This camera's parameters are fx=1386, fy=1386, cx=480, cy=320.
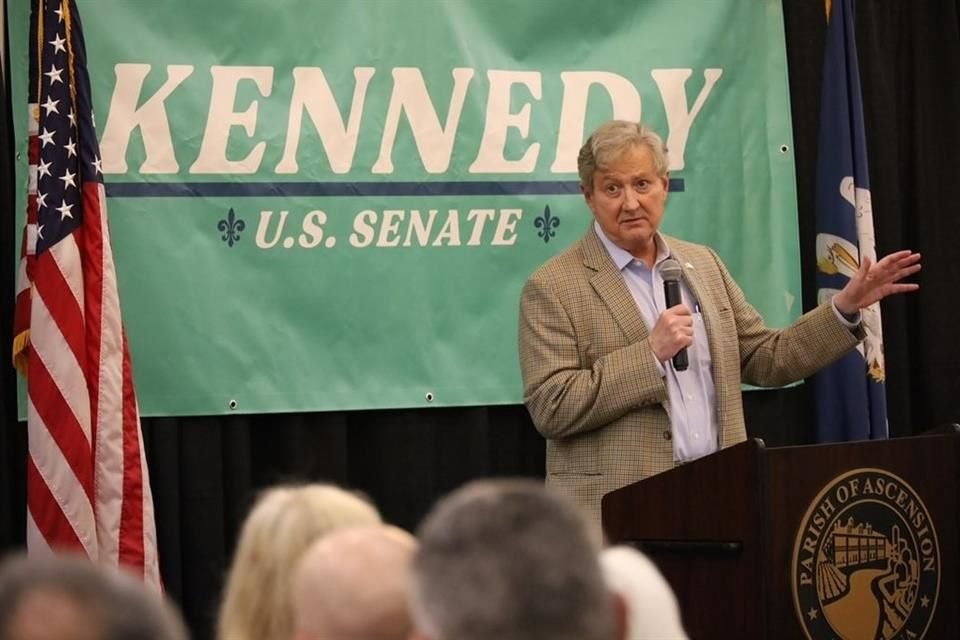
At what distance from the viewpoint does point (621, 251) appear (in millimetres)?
3271

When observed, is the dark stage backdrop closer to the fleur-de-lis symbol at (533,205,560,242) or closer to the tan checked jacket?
the fleur-de-lis symbol at (533,205,560,242)

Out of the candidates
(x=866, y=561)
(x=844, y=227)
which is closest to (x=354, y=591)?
(x=866, y=561)

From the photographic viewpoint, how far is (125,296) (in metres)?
3.93

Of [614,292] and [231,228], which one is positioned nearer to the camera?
[614,292]

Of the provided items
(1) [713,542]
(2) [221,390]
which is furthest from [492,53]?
(1) [713,542]

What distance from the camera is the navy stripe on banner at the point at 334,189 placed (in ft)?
13.0

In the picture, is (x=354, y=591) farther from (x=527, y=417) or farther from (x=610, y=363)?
(x=527, y=417)

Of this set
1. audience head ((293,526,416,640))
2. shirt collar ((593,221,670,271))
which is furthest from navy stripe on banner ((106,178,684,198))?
audience head ((293,526,416,640))

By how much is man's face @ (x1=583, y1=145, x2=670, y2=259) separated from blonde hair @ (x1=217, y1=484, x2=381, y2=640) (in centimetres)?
192

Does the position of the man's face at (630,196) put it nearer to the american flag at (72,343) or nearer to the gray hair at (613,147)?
the gray hair at (613,147)

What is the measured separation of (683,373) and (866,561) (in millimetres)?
611

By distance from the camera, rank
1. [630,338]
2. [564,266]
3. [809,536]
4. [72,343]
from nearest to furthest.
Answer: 1. [809,536]
2. [630,338]
3. [564,266]
4. [72,343]

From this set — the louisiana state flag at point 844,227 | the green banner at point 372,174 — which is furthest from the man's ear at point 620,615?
the louisiana state flag at point 844,227

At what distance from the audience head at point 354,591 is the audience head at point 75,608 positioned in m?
0.37
